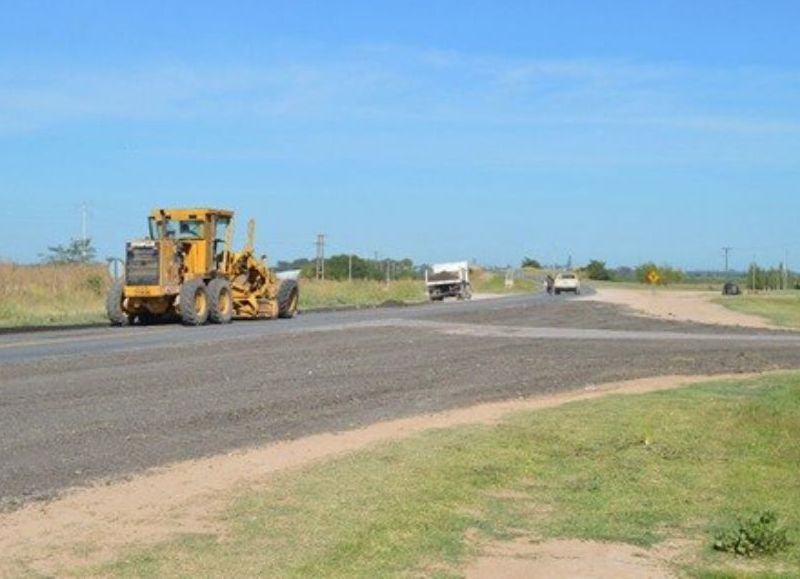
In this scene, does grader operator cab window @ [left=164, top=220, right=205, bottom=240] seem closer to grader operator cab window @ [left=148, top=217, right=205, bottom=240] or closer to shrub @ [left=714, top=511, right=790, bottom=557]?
grader operator cab window @ [left=148, top=217, right=205, bottom=240]

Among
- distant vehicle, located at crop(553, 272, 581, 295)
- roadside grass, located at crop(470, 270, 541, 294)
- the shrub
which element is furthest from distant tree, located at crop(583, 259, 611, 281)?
the shrub

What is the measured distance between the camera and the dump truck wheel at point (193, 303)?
36.9 meters

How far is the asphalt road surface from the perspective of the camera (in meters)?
13.1

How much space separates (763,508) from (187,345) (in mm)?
18284

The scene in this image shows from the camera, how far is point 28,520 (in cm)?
928

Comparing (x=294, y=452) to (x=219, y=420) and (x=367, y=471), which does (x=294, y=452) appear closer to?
(x=367, y=471)

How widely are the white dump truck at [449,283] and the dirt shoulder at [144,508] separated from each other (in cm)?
6790

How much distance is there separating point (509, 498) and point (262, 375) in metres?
10.8

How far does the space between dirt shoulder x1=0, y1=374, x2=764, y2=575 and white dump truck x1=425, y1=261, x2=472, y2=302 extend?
67898 mm

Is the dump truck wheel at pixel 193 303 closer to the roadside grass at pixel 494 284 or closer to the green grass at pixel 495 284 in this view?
the roadside grass at pixel 494 284

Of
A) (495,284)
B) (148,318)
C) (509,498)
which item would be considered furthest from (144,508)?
(495,284)

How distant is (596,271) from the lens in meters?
190

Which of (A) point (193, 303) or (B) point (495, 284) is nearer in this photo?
(A) point (193, 303)

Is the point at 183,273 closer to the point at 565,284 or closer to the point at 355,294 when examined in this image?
the point at 355,294
